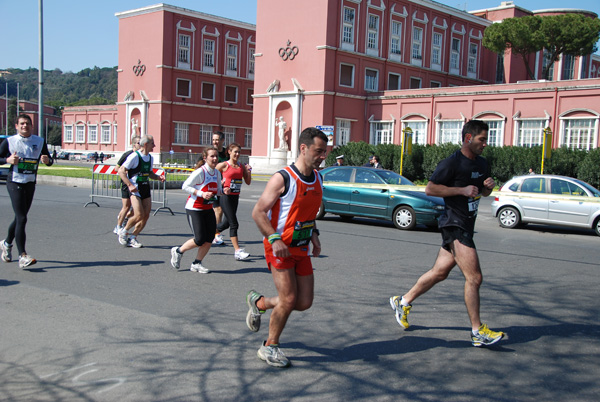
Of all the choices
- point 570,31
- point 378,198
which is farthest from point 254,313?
point 570,31

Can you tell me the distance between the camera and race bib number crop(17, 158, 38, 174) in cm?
790

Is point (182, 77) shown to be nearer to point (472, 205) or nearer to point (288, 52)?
point (288, 52)

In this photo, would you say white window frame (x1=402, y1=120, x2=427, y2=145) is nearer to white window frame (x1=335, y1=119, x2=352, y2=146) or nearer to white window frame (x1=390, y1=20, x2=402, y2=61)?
white window frame (x1=335, y1=119, x2=352, y2=146)

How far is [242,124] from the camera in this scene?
61.5m

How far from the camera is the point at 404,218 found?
1427 cm

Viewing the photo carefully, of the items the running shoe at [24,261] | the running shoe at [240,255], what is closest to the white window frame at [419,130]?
the running shoe at [240,255]

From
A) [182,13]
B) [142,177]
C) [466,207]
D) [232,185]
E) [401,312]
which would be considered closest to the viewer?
[466,207]

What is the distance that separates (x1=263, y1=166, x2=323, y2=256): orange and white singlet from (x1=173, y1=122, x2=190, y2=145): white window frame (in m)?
52.6

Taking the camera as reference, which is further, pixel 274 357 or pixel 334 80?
pixel 334 80

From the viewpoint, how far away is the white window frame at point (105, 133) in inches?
2643

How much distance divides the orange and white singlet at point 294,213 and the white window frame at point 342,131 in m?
39.3

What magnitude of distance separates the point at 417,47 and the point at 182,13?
22.3m

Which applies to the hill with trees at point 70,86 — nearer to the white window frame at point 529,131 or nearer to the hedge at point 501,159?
the hedge at point 501,159

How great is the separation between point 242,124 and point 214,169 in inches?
2118
